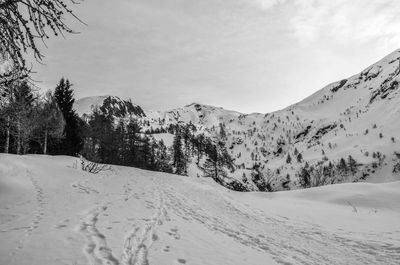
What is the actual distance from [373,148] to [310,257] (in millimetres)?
126798

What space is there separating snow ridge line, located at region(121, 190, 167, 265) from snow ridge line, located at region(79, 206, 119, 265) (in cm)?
25

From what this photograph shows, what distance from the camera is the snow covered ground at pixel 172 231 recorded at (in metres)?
5.34

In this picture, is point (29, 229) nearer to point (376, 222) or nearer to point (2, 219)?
point (2, 219)

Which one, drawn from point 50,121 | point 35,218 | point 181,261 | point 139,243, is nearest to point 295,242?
point 181,261

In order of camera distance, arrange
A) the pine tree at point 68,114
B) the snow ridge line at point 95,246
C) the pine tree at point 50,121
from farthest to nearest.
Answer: the pine tree at point 68,114 → the pine tree at point 50,121 → the snow ridge line at point 95,246

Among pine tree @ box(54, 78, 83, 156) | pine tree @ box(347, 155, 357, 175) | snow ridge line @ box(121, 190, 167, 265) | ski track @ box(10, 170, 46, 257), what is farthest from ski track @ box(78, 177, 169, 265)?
pine tree @ box(347, 155, 357, 175)

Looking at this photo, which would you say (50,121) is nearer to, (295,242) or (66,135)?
(66,135)

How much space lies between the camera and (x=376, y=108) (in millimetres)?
171750

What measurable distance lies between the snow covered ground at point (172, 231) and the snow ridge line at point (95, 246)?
1 cm

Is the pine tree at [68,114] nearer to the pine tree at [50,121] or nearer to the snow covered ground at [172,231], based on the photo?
the pine tree at [50,121]

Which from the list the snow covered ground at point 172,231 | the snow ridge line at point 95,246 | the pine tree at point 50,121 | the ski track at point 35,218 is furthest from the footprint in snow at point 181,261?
the pine tree at point 50,121

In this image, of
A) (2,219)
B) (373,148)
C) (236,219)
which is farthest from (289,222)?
(373,148)

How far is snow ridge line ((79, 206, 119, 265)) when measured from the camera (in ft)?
15.8

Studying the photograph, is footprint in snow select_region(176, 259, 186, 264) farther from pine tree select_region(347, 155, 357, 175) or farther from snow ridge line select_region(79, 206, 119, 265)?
pine tree select_region(347, 155, 357, 175)
